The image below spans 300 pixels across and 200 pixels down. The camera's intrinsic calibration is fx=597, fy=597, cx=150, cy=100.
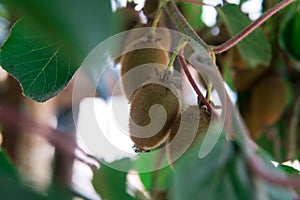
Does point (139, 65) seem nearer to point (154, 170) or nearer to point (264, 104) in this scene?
point (154, 170)

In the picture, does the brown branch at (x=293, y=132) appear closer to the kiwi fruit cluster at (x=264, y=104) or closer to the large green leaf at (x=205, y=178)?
the kiwi fruit cluster at (x=264, y=104)

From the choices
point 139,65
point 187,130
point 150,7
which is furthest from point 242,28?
point 187,130

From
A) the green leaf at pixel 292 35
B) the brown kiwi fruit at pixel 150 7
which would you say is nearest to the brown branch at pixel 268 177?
the brown kiwi fruit at pixel 150 7

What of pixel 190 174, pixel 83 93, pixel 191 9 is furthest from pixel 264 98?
pixel 190 174

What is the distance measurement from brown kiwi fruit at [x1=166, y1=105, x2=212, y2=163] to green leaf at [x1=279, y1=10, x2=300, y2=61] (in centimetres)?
71

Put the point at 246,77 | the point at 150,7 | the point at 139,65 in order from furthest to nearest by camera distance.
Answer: the point at 246,77 → the point at 150,7 → the point at 139,65

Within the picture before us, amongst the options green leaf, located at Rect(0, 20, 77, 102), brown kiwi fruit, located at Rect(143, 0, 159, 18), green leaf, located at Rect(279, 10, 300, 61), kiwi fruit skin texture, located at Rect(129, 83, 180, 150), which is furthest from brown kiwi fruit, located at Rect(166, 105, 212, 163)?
green leaf, located at Rect(279, 10, 300, 61)

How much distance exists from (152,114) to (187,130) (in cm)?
7

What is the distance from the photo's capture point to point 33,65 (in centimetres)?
61

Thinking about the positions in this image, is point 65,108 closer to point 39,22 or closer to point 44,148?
point 44,148

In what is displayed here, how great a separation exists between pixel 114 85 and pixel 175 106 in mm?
231

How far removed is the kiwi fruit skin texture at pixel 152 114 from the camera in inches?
25.1

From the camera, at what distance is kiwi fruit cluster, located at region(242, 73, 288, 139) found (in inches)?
53.5

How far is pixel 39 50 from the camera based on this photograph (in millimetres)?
595
